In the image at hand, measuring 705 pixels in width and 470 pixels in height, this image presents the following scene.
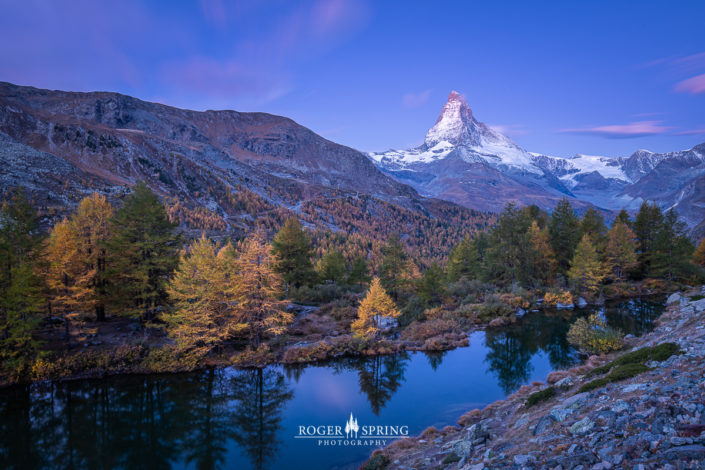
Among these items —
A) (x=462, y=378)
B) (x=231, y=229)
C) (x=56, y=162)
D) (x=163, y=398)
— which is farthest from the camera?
(x=231, y=229)

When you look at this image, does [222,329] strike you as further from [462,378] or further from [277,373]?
[462,378]

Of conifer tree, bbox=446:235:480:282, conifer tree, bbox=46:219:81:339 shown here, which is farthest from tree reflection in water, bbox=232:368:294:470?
conifer tree, bbox=446:235:480:282

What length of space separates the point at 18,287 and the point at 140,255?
8.27 meters

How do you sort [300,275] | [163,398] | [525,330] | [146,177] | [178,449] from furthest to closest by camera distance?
[146,177]
[300,275]
[525,330]
[163,398]
[178,449]

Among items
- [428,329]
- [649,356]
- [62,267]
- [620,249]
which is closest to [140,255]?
[62,267]

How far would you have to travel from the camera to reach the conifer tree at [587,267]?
147 feet

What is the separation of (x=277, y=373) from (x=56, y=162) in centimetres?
11926

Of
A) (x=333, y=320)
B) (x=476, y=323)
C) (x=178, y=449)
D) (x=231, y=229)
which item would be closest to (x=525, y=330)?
(x=476, y=323)

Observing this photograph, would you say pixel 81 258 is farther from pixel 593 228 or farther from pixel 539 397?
pixel 593 228

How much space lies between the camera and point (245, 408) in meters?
23.7

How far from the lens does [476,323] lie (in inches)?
1602

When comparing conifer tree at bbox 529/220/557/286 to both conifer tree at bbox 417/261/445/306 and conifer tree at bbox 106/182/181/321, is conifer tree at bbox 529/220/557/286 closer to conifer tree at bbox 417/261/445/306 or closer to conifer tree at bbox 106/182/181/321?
conifer tree at bbox 417/261/445/306

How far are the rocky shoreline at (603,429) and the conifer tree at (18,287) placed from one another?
84.7ft

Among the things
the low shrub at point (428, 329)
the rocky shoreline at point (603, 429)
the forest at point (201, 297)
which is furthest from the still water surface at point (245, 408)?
the rocky shoreline at point (603, 429)
